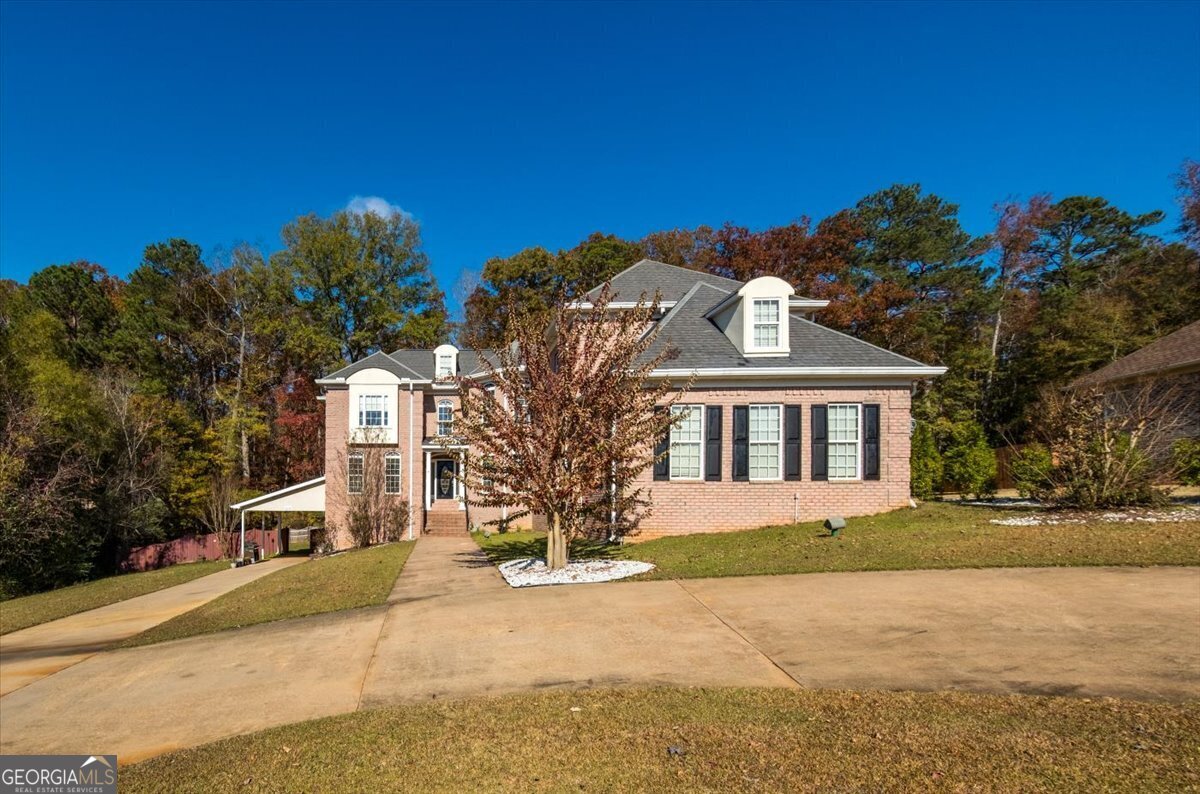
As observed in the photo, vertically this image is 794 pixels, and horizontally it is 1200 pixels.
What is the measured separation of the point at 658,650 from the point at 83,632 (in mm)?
10834

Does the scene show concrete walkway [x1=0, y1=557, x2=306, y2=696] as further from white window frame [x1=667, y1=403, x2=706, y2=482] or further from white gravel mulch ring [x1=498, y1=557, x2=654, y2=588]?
white window frame [x1=667, y1=403, x2=706, y2=482]

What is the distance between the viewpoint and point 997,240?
34.2m

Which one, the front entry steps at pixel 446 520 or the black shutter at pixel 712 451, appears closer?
the black shutter at pixel 712 451

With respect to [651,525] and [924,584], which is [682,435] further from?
[924,584]

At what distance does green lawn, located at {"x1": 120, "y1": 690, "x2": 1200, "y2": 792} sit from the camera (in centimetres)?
343

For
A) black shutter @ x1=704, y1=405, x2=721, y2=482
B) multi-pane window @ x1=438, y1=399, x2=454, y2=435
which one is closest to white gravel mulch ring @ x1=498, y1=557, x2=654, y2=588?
black shutter @ x1=704, y1=405, x2=721, y2=482

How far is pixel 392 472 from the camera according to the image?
915 inches

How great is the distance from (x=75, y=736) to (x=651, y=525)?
1056 cm

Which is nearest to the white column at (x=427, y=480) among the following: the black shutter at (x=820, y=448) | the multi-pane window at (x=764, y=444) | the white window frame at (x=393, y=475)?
the white window frame at (x=393, y=475)

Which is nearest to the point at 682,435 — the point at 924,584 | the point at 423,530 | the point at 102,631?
the point at 924,584

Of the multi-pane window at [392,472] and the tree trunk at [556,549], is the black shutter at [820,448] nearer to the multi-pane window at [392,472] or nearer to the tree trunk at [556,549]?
the tree trunk at [556,549]

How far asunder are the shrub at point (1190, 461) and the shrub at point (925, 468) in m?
5.34

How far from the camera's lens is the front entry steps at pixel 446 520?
22.5 meters

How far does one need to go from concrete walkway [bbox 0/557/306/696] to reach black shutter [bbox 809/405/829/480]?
13.4 meters
